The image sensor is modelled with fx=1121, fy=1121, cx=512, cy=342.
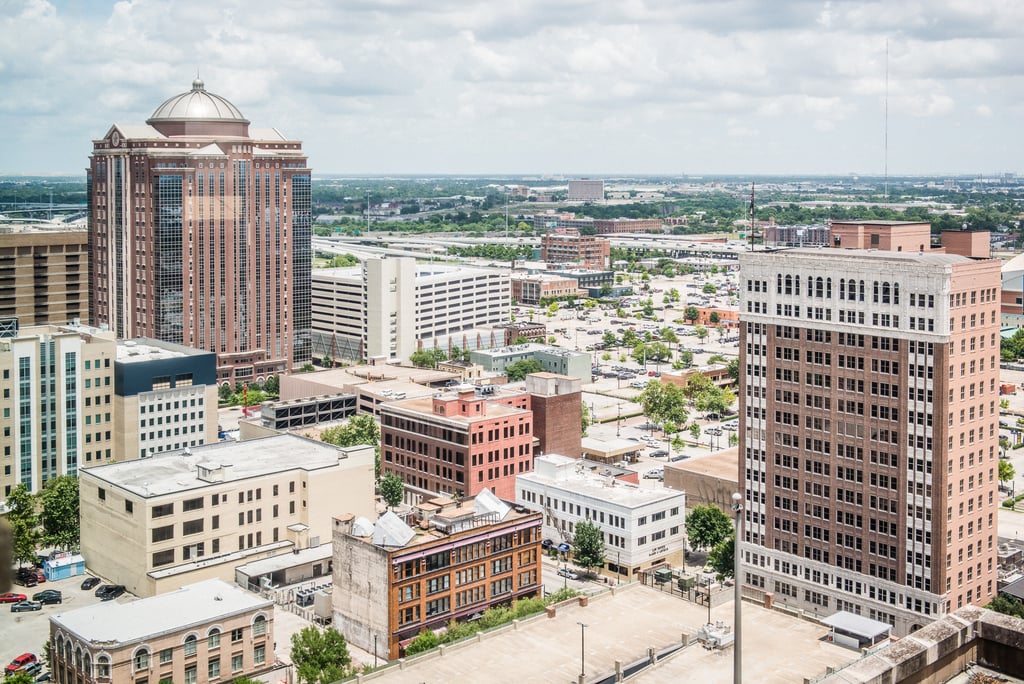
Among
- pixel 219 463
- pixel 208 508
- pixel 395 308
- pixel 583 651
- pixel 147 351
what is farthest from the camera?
pixel 395 308

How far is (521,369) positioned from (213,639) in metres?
72.7

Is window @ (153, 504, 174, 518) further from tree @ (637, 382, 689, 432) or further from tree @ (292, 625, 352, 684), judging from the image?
tree @ (637, 382, 689, 432)

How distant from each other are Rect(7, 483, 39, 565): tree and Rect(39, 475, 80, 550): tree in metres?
0.73

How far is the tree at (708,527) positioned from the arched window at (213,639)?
30054 millimetres

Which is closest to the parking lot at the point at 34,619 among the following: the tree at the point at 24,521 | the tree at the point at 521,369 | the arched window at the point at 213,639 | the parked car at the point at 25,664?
the parked car at the point at 25,664

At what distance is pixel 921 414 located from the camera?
2109 inches

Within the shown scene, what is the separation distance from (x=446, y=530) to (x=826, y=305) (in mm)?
22223

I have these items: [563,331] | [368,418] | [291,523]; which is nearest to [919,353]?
[291,523]

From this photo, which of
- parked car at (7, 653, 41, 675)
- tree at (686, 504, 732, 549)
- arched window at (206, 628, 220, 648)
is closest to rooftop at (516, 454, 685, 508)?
tree at (686, 504, 732, 549)

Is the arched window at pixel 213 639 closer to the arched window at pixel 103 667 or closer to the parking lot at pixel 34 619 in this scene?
the arched window at pixel 103 667

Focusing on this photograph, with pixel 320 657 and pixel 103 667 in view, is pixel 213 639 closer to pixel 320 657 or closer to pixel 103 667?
pixel 103 667

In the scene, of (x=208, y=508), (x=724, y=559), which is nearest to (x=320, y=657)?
(x=208, y=508)

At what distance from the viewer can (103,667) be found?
4631 cm

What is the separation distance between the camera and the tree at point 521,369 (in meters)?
120
